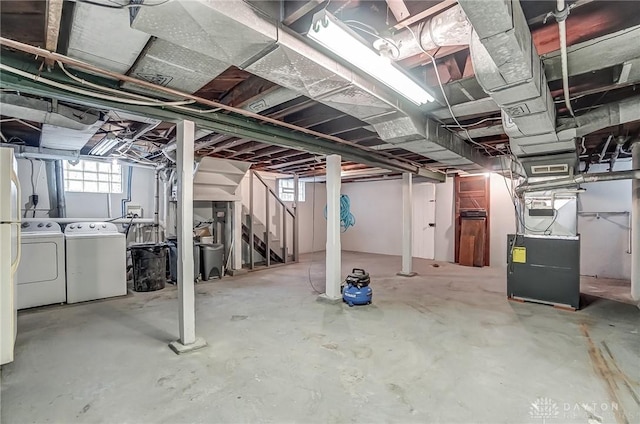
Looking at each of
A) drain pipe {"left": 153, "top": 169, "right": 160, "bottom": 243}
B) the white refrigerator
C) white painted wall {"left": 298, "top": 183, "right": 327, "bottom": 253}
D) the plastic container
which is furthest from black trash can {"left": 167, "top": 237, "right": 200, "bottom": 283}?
white painted wall {"left": 298, "top": 183, "right": 327, "bottom": 253}

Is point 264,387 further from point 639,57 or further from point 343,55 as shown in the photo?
point 639,57

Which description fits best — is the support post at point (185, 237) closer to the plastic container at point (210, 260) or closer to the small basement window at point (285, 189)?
the plastic container at point (210, 260)

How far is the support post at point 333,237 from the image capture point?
4.20m

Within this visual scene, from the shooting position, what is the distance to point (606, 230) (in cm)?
585

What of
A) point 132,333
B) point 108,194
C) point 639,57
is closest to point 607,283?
point 639,57

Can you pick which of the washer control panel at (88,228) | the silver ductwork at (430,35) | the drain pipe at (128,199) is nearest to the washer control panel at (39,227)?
A: the washer control panel at (88,228)

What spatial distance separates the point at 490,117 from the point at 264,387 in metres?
3.36

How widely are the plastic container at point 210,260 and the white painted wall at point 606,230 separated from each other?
7065 mm

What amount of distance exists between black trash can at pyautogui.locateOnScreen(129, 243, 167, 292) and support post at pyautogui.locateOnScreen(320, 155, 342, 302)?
102 inches

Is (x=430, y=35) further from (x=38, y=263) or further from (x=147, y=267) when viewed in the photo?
(x=38, y=263)

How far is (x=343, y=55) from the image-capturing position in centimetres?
158

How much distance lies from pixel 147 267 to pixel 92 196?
2078mm

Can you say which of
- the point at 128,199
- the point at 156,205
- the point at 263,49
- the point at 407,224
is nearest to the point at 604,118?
the point at 263,49

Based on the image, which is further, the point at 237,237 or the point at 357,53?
the point at 237,237
